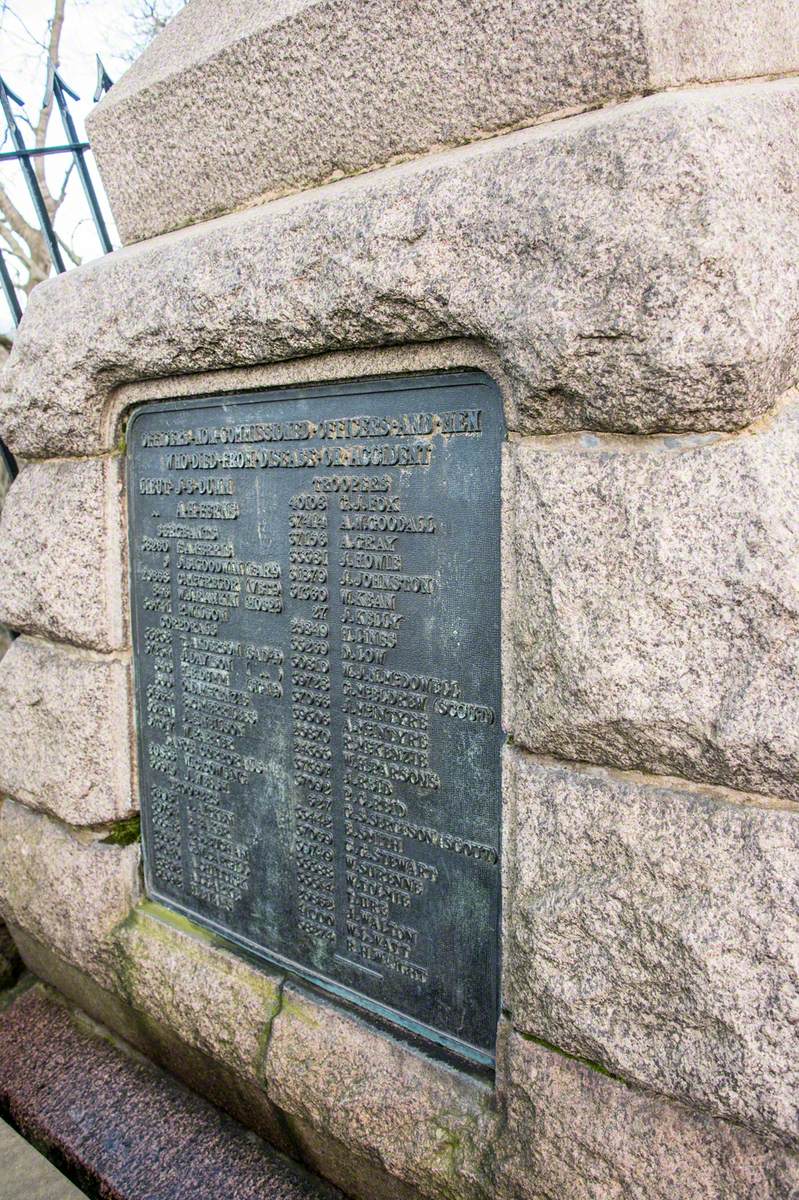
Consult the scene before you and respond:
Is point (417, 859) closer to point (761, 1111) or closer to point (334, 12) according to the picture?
point (761, 1111)

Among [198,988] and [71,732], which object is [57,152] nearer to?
[71,732]

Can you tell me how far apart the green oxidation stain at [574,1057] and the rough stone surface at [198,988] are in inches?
32.2

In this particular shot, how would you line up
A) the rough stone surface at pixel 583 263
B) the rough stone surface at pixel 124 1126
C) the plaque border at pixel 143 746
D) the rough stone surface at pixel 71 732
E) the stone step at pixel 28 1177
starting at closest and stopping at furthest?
the rough stone surface at pixel 583 263 → the plaque border at pixel 143 746 → the stone step at pixel 28 1177 → the rough stone surface at pixel 124 1126 → the rough stone surface at pixel 71 732

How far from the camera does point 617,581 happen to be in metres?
1.57

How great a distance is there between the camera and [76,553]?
8.72ft

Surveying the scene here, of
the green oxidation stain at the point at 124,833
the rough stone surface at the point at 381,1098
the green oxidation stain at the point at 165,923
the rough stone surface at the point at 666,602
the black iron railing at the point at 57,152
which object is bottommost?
the rough stone surface at the point at 381,1098

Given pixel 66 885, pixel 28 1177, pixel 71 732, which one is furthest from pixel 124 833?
pixel 28 1177

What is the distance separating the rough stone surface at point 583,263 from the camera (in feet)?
4.72

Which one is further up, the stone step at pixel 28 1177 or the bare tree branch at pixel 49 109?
the bare tree branch at pixel 49 109

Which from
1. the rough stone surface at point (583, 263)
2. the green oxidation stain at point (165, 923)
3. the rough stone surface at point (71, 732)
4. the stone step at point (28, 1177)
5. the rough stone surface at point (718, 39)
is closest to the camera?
the rough stone surface at point (583, 263)

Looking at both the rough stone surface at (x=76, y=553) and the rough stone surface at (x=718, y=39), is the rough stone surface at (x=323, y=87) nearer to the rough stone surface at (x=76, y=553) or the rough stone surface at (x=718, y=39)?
the rough stone surface at (x=718, y=39)

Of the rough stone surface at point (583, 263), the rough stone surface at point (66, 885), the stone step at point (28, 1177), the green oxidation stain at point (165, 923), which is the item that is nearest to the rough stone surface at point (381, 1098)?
the green oxidation stain at point (165, 923)

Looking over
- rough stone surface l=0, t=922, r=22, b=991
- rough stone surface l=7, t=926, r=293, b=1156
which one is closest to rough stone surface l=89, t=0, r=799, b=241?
rough stone surface l=7, t=926, r=293, b=1156

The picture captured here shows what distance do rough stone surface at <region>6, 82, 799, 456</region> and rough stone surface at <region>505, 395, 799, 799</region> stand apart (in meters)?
0.08
